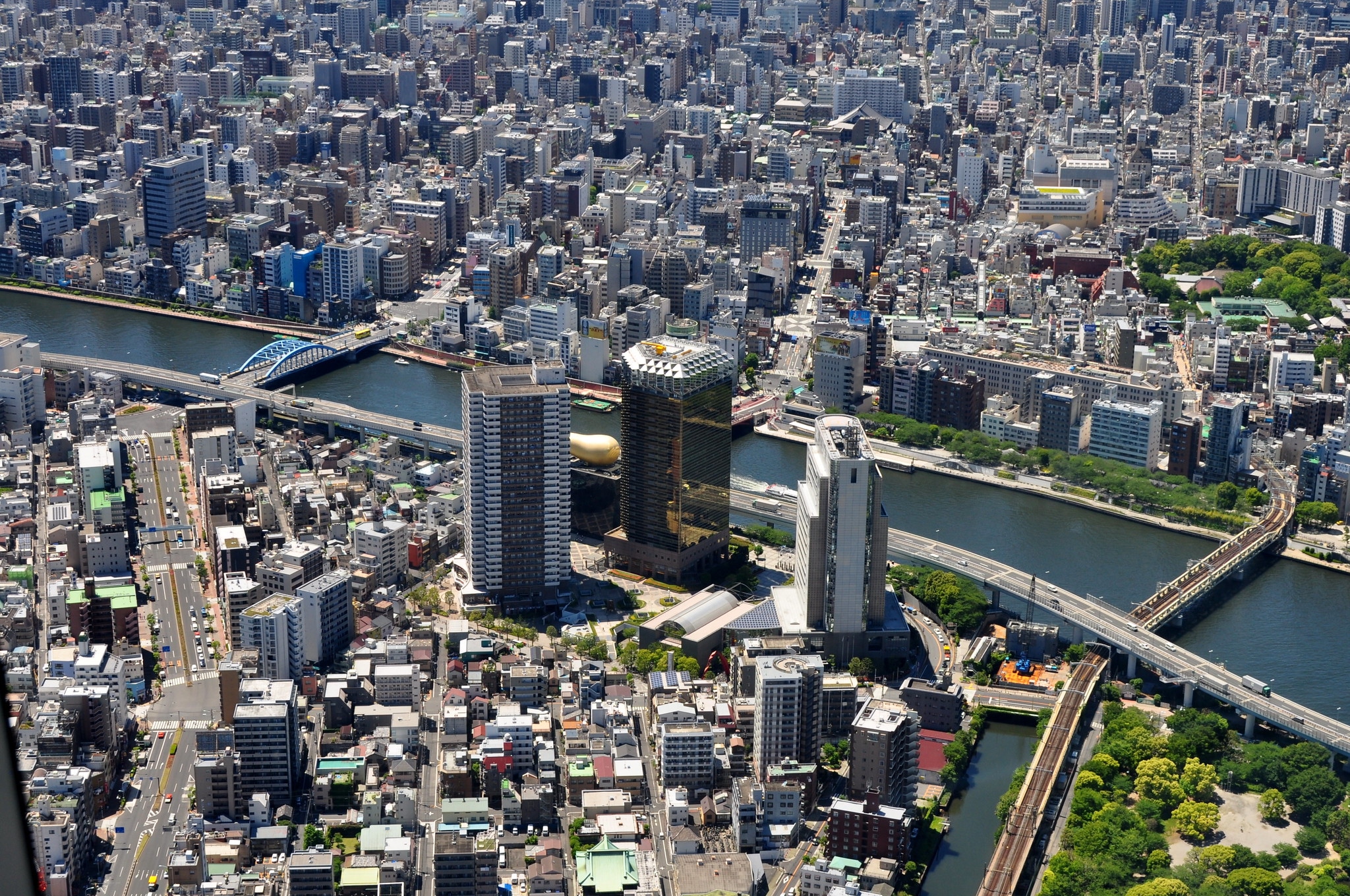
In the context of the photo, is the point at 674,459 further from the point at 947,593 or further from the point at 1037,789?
the point at 1037,789

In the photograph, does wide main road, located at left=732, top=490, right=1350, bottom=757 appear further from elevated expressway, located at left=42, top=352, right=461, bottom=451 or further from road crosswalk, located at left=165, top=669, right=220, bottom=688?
road crosswalk, located at left=165, top=669, right=220, bottom=688

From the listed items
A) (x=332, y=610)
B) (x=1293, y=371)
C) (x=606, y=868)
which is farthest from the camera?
(x=1293, y=371)

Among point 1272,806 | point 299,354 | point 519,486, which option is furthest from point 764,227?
point 1272,806

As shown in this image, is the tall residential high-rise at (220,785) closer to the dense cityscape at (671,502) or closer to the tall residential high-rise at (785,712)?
the dense cityscape at (671,502)

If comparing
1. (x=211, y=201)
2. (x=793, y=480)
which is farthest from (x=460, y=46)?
(x=793, y=480)

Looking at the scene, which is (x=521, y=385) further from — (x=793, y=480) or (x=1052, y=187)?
(x=1052, y=187)

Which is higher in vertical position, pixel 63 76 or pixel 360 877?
pixel 63 76

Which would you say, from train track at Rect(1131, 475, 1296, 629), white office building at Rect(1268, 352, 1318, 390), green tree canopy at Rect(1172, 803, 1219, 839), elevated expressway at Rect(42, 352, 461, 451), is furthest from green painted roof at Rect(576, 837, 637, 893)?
white office building at Rect(1268, 352, 1318, 390)
